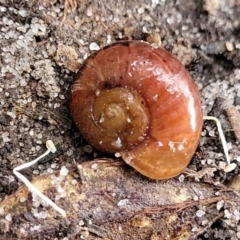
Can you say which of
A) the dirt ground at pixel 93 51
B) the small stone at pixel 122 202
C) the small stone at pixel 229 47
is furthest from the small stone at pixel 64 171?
the small stone at pixel 229 47

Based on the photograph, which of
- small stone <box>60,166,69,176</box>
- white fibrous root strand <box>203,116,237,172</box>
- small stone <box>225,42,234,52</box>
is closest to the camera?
small stone <box>60,166,69,176</box>

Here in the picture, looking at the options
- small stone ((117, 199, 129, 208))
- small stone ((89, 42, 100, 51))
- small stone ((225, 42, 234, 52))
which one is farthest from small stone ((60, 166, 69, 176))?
small stone ((225, 42, 234, 52))

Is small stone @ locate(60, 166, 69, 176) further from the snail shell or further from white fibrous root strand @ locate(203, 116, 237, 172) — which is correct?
white fibrous root strand @ locate(203, 116, 237, 172)

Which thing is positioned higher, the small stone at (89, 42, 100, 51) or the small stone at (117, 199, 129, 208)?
the small stone at (89, 42, 100, 51)

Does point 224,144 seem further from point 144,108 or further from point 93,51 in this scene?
point 93,51

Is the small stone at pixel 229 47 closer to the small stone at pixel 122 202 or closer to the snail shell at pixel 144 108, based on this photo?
the snail shell at pixel 144 108

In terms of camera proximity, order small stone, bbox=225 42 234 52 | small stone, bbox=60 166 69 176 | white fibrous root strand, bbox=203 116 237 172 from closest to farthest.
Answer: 1. small stone, bbox=60 166 69 176
2. white fibrous root strand, bbox=203 116 237 172
3. small stone, bbox=225 42 234 52

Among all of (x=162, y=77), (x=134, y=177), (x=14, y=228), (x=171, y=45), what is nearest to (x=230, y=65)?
(x=171, y=45)

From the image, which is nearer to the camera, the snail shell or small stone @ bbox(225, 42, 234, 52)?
the snail shell

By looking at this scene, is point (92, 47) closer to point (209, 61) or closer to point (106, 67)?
point (106, 67)
